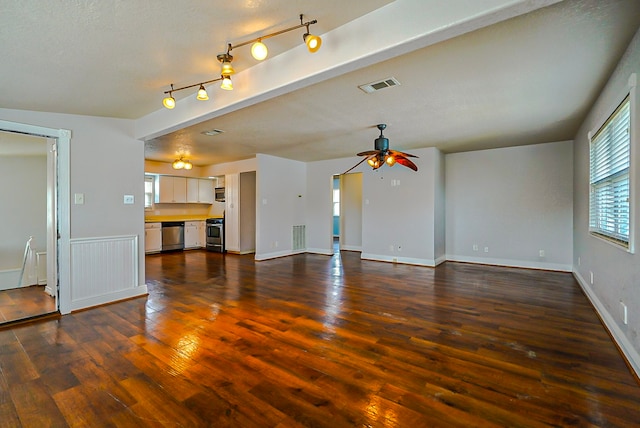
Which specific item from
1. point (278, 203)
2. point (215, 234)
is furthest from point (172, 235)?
point (278, 203)

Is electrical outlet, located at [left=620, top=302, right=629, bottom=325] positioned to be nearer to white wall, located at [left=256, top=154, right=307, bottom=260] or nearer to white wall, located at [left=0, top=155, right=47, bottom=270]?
white wall, located at [left=256, top=154, right=307, bottom=260]

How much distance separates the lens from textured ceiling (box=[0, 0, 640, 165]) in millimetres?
1800

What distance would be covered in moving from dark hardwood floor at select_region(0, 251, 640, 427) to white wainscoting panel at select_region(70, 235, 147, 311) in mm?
234

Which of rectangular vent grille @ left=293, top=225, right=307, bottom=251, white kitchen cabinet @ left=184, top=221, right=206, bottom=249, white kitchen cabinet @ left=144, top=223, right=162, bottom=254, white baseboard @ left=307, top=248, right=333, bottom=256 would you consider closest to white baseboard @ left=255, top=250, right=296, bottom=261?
rectangular vent grille @ left=293, top=225, right=307, bottom=251

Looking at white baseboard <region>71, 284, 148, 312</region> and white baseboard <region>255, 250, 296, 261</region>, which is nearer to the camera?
white baseboard <region>71, 284, 148, 312</region>

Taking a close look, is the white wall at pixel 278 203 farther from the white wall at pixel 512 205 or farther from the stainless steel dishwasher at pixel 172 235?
the white wall at pixel 512 205

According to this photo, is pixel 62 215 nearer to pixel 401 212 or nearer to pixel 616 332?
pixel 401 212

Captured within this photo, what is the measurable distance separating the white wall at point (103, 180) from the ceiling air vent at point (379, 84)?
319 centimetres

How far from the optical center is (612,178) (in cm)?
287

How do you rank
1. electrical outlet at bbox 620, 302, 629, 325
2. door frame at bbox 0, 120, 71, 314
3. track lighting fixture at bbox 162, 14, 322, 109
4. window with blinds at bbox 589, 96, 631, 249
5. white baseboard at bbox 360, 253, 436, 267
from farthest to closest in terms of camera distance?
white baseboard at bbox 360, 253, 436, 267, door frame at bbox 0, 120, 71, 314, window with blinds at bbox 589, 96, 631, 249, electrical outlet at bbox 620, 302, 629, 325, track lighting fixture at bbox 162, 14, 322, 109

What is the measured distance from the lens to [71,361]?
2.31 metres

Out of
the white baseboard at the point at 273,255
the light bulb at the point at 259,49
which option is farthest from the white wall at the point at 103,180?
the light bulb at the point at 259,49

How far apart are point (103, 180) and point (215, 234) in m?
4.63

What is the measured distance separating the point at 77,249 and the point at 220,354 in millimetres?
2487
